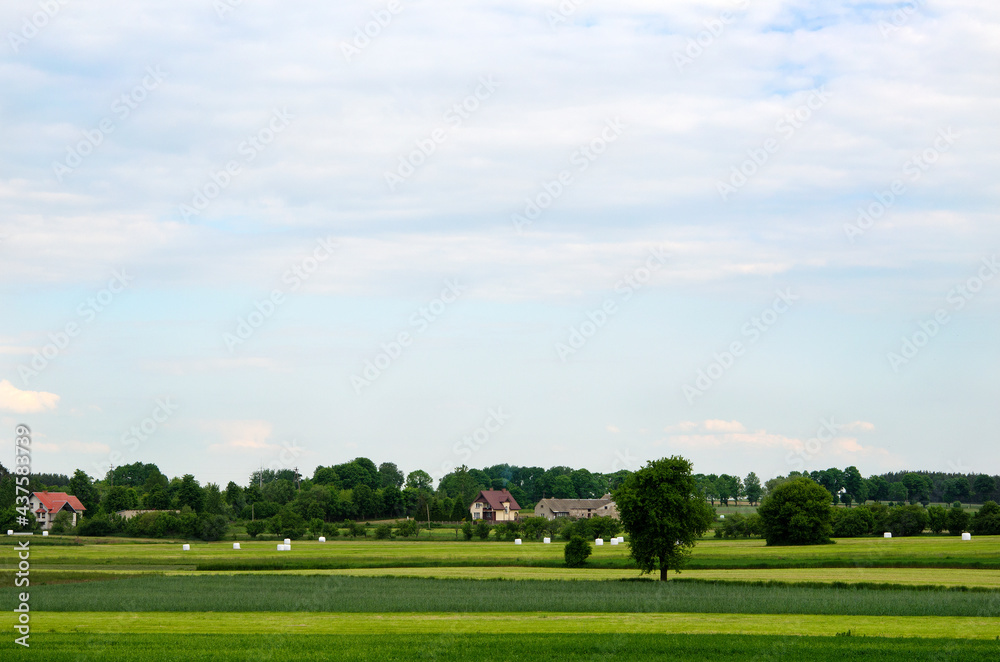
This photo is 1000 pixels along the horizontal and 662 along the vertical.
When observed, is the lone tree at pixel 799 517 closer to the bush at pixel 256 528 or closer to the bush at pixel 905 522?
the bush at pixel 905 522

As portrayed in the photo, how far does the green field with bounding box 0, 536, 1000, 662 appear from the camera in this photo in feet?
85.3

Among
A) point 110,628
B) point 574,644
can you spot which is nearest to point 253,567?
point 110,628

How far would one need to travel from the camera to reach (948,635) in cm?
2891

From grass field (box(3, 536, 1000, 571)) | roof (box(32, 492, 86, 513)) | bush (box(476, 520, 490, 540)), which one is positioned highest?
roof (box(32, 492, 86, 513))

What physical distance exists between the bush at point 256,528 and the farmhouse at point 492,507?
6866 cm

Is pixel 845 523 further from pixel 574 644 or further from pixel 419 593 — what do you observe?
pixel 574 644

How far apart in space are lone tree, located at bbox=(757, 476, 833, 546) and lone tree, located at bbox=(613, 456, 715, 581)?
32.8m

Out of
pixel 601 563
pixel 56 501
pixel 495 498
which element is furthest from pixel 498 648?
pixel 495 498

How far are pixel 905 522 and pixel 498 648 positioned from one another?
83953 millimetres

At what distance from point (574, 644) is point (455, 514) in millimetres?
133129

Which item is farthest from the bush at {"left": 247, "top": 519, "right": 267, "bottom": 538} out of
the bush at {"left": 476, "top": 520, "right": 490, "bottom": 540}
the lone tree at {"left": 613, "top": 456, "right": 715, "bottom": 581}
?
the lone tree at {"left": 613, "top": 456, "right": 715, "bottom": 581}

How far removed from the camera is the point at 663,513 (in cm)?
5706

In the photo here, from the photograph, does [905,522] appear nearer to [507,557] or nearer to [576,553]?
[576,553]

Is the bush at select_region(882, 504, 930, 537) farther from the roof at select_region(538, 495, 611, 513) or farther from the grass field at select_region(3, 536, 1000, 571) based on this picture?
the roof at select_region(538, 495, 611, 513)
